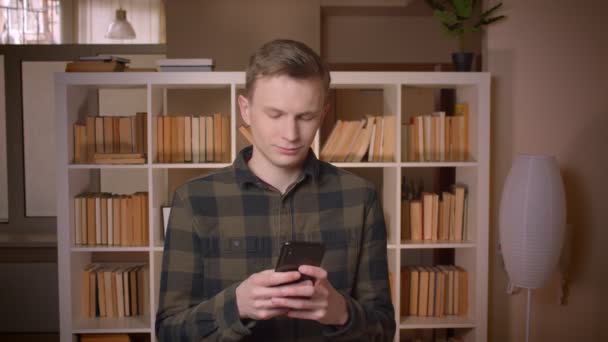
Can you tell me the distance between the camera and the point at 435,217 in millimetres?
3264

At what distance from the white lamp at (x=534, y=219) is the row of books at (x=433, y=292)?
39 cm

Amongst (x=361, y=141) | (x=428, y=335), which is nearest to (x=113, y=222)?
(x=361, y=141)

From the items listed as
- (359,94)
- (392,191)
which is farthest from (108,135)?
(359,94)

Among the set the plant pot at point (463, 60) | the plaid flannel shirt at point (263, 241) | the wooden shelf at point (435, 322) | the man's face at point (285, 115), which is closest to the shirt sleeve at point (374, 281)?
the plaid flannel shirt at point (263, 241)

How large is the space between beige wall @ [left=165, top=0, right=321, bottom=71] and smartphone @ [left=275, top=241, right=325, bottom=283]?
4.09 meters

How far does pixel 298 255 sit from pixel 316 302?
0.10 meters

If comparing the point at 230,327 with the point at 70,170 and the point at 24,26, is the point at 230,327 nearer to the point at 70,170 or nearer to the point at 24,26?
the point at 70,170

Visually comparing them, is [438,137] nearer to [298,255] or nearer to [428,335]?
[428,335]

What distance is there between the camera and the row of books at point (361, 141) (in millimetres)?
3186

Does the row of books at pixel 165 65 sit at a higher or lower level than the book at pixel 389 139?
higher

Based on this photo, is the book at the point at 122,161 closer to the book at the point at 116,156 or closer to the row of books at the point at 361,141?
the book at the point at 116,156

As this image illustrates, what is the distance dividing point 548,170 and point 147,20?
13.7 ft

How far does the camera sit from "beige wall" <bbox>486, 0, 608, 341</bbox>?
3312mm

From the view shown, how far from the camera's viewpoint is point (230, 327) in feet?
3.86
